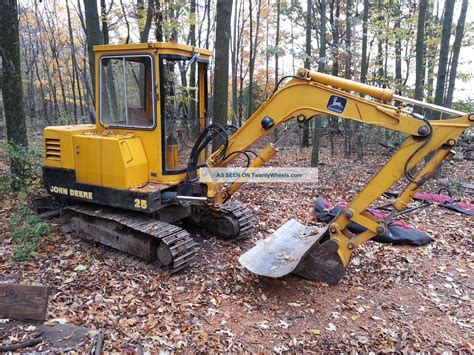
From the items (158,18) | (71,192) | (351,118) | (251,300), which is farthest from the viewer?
(158,18)

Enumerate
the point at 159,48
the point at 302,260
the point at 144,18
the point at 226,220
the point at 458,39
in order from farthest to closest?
the point at 144,18
the point at 458,39
the point at 226,220
the point at 159,48
the point at 302,260

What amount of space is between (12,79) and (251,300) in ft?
20.3

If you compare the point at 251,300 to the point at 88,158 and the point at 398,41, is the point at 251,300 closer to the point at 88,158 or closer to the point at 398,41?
the point at 88,158

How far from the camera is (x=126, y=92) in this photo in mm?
5289

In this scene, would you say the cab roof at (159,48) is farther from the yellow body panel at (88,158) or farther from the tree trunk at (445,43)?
the tree trunk at (445,43)

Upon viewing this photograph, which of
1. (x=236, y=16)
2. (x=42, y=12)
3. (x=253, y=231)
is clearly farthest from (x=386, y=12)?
(x=42, y=12)

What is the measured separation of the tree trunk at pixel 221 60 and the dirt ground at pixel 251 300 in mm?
2575

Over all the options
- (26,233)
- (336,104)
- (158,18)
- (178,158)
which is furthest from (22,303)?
(158,18)

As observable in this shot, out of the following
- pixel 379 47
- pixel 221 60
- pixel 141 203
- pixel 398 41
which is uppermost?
pixel 379 47

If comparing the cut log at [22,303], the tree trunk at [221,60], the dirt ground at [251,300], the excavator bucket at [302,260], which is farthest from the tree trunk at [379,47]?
the cut log at [22,303]

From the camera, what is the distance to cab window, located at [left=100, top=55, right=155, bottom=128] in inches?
205

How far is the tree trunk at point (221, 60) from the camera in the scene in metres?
7.29

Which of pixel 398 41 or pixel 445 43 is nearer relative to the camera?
pixel 445 43

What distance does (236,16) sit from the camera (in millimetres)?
21531
